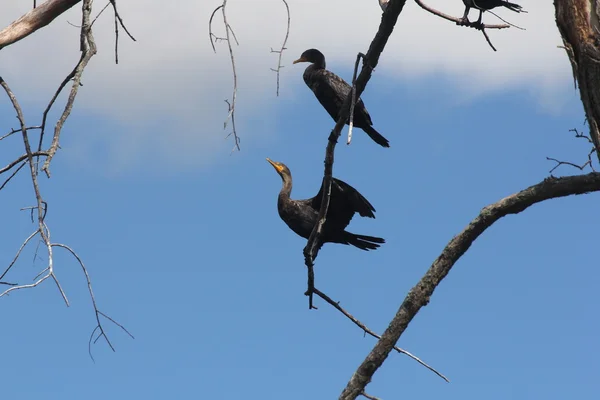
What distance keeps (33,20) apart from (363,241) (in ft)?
9.19

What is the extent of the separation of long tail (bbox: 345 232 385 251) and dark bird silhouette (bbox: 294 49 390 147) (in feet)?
4.39

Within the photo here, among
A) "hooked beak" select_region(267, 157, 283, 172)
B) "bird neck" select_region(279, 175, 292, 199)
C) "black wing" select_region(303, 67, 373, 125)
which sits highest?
"black wing" select_region(303, 67, 373, 125)

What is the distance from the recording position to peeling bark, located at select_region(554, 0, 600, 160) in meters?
3.05

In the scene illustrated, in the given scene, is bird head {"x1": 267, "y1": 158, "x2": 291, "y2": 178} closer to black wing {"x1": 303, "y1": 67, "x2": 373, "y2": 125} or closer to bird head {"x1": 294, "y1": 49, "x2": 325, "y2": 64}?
black wing {"x1": 303, "y1": 67, "x2": 373, "y2": 125}

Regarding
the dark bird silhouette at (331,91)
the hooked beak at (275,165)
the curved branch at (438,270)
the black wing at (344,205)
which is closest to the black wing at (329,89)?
the dark bird silhouette at (331,91)

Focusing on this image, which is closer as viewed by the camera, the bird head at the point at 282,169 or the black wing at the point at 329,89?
the bird head at the point at 282,169

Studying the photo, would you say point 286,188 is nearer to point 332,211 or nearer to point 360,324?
point 332,211

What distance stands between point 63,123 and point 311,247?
1752 millimetres

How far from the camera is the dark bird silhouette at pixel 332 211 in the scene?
205 inches

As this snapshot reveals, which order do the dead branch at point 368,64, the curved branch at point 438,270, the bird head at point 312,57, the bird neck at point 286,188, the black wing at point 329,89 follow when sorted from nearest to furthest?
1. the curved branch at point 438,270
2. the dead branch at point 368,64
3. the bird neck at point 286,188
4. the black wing at point 329,89
5. the bird head at point 312,57

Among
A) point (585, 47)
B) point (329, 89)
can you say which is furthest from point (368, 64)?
point (329, 89)

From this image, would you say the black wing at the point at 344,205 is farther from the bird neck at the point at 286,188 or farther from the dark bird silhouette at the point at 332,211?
the bird neck at the point at 286,188

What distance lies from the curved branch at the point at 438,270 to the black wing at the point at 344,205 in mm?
1844

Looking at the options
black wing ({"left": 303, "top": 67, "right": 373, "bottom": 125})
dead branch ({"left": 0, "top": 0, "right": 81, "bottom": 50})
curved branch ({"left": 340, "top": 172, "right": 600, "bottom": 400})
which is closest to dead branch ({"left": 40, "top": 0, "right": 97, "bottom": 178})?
dead branch ({"left": 0, "top": 0, "right": 81, "bottom": 50})
